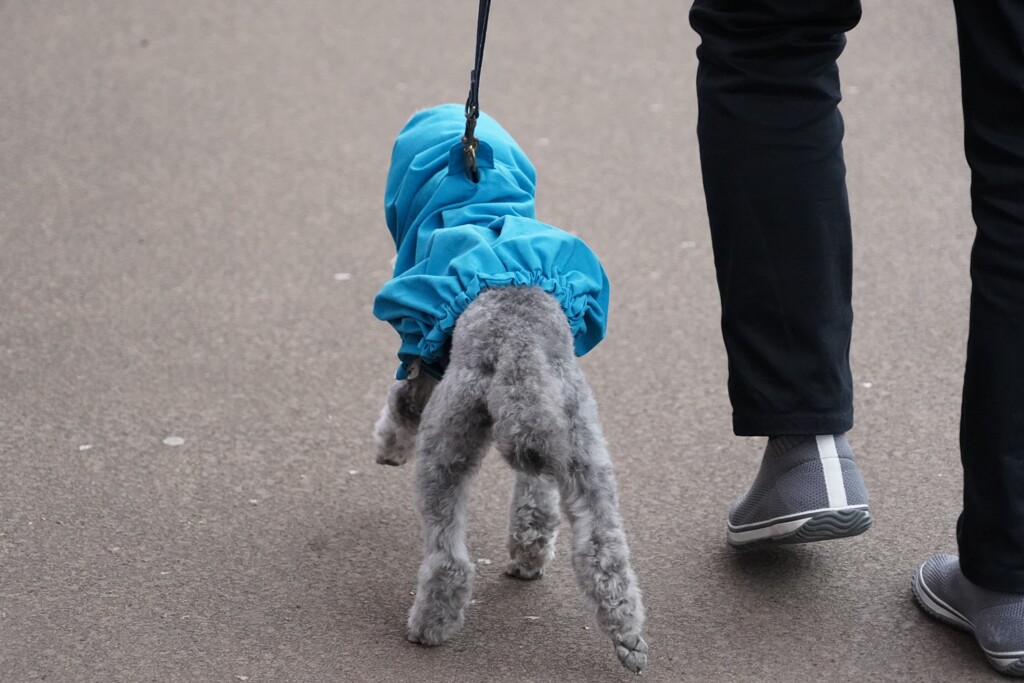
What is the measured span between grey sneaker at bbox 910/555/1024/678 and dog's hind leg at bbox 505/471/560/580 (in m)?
0.82

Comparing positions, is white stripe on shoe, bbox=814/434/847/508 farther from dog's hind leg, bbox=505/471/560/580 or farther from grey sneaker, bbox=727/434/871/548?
dog's hind leg, bbox=505/471/560/580

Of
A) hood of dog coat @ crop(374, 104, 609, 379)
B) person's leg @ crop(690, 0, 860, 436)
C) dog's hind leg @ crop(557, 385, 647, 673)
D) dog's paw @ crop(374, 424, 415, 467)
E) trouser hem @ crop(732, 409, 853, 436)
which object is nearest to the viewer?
dog's hind leg @ crop(557, 385, 647, 673)

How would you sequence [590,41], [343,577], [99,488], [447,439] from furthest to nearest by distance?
1. [590,41]
2. [99,488]
3. [343,577]
4. [447,439]

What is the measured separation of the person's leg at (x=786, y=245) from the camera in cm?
288

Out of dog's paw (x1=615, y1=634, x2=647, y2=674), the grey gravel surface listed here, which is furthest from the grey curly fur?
the grey gravel surface

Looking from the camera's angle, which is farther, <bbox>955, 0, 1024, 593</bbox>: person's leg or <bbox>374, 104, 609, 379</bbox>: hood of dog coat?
<bbox>374, 104, 609, 379</bbox>: hood of dog coat

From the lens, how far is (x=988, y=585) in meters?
2.70

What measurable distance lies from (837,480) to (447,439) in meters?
0.88

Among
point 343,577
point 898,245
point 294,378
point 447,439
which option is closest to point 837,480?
point 447,439

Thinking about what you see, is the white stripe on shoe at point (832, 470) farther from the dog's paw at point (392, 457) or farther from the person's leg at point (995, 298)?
the dog's paw at point (392, 457)

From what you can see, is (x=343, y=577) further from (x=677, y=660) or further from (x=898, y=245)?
(x=898, y=245)

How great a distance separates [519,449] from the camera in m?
2.57

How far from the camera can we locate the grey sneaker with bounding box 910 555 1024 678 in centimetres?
267

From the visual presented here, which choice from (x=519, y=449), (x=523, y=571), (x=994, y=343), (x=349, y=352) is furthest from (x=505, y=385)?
(x=349, y=352)
